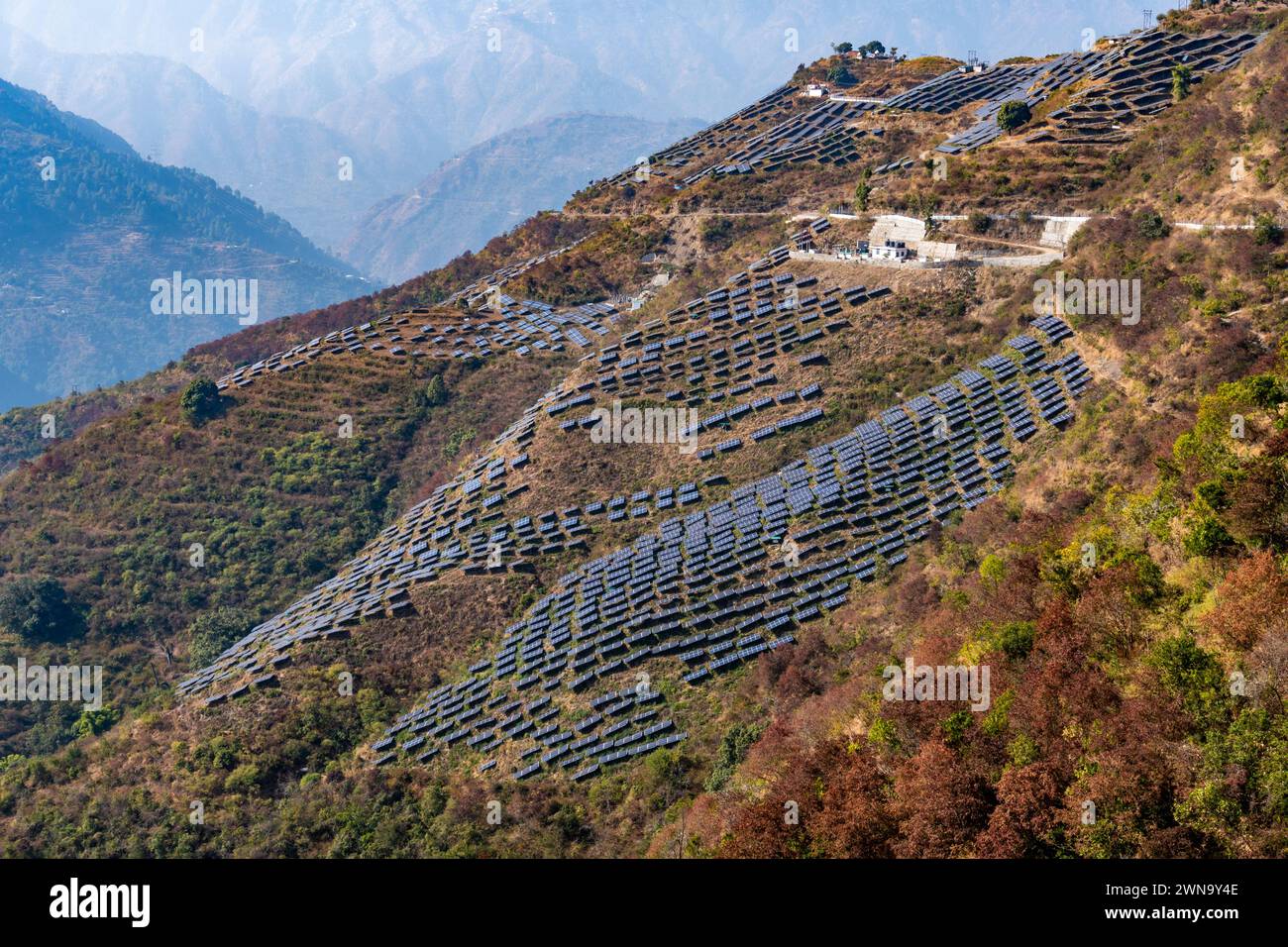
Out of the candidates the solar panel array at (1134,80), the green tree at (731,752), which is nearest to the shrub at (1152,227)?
the solar panel array at (1134,80)

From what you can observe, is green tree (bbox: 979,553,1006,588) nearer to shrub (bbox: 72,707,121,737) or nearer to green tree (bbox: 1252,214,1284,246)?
green tree (bbox: 1252,214,1284,246)

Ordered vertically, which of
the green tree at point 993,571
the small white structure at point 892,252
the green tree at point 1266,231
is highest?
the small white structure at point 892,252

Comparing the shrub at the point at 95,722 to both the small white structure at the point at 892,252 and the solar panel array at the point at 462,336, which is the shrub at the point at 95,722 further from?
the small white structure at the point at 892,252

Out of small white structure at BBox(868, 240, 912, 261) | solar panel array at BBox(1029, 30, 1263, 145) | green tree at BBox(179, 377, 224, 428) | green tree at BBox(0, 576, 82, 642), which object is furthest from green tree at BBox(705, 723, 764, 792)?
green tree at BBox(179, 377, 224, 428)

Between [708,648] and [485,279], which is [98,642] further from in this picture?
[485,279]

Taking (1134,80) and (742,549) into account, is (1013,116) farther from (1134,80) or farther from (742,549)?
(742,549)

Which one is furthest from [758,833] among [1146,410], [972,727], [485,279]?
[485,279]

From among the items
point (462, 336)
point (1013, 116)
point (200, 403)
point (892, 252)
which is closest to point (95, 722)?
point (200, 403)
